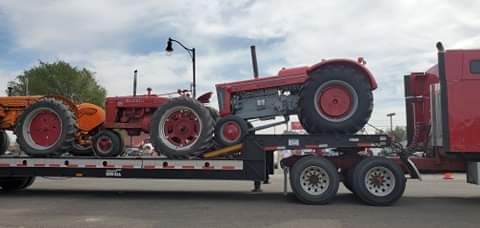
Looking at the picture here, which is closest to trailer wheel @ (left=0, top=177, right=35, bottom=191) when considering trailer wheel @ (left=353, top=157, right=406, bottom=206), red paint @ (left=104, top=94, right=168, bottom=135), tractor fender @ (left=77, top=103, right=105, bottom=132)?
tractor fender @ (left=77, top=103, right=105, bottom=132)

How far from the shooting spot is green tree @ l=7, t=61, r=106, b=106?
55.2m

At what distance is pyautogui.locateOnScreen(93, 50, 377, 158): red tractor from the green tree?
44.8m

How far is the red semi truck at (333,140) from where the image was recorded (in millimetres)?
10398

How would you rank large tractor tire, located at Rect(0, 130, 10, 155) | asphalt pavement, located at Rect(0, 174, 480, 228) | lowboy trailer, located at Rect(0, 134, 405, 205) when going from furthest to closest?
large tractor tire, located at Rect(0, 130, 10, 155), lowboy trailer, located at Rect(0, 134, 405, 205), asphalt pavement, located at Rect(0, 174, 480, 228)

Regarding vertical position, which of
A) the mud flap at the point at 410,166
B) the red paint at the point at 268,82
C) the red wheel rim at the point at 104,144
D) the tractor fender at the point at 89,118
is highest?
the red paint at the point at 268,82

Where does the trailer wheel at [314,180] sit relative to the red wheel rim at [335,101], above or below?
below

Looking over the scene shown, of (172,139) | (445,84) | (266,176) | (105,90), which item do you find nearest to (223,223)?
(266,176)

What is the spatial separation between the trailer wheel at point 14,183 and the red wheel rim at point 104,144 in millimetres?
2399

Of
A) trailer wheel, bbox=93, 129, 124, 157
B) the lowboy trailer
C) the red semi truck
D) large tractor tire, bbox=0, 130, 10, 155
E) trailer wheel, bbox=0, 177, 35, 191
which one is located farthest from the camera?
trailer wheel, bbox=0, 177, 35, 191

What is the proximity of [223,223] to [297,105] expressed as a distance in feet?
12.8

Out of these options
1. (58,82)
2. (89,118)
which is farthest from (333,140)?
(58,82)

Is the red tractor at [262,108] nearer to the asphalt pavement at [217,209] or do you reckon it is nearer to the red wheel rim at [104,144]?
the red wheel rim at [104,144]

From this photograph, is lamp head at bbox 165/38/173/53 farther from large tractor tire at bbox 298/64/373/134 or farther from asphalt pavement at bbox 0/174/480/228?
large tractor tire at bbox 298/64/373/134

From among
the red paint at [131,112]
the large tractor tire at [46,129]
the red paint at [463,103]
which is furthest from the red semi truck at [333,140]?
the red paint at [131,112]
